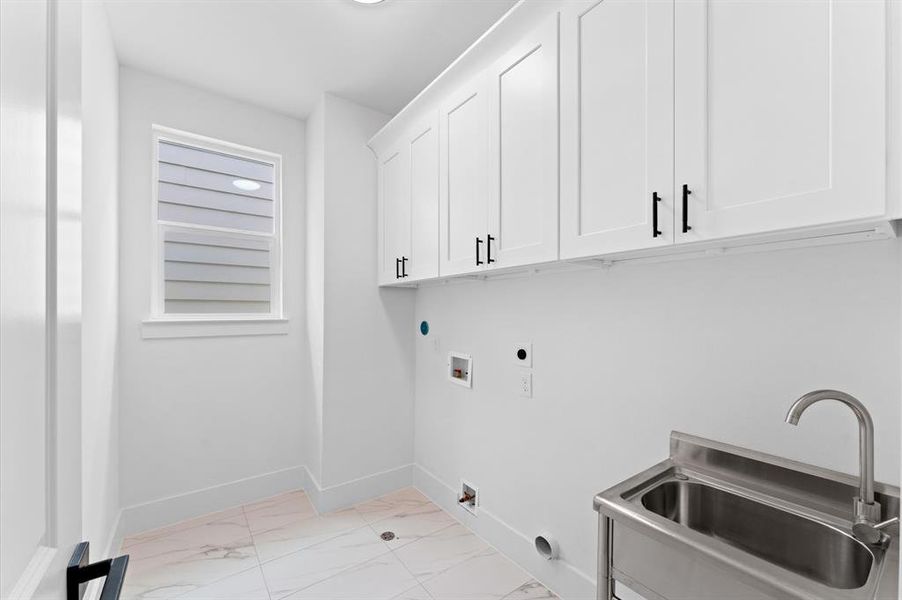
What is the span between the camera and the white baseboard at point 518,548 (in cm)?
185

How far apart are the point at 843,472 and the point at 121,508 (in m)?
3.31

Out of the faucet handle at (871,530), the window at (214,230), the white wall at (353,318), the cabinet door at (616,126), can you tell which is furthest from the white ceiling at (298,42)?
the faucet handle at (871,530)

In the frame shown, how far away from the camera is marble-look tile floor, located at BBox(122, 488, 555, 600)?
1975 mm

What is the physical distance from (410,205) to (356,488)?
1904 mm

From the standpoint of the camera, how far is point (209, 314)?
2.77 metres

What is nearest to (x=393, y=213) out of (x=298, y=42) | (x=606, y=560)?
(x=298, y=42)

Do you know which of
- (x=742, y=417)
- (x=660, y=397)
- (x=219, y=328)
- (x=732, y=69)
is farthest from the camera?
(x=219, y=328)

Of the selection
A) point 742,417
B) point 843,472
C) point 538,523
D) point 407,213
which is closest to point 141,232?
point 407,213

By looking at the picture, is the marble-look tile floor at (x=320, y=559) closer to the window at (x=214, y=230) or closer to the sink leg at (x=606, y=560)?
the sink leg at (x=606, y=560)

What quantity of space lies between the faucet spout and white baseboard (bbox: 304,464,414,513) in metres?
2.53

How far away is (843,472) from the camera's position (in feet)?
3.82

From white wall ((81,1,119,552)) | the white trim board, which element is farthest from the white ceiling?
the white trim board

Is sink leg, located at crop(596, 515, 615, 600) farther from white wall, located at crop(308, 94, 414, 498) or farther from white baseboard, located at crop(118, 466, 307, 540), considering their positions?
white baseboard, located at crop(118, 466, 307, 540)

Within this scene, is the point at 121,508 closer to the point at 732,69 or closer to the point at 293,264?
the point at 293,264
